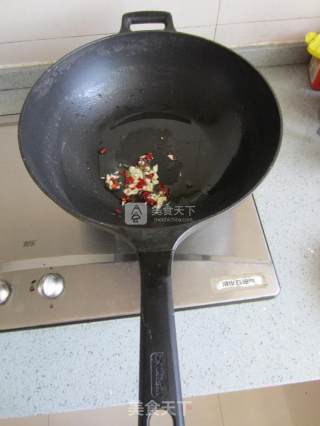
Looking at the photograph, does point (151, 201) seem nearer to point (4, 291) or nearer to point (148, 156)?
point (148, 156)

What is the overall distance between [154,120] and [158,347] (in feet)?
1.45

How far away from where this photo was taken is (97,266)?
21.3 inches

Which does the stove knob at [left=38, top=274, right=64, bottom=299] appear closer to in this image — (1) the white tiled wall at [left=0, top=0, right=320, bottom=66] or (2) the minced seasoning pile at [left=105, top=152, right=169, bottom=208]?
(2) the minced seasoning pile at [left=105, top=152, right=169, bottom=208]

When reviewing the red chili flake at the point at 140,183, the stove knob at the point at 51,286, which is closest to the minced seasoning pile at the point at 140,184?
the red chili flake at the point at 140,183

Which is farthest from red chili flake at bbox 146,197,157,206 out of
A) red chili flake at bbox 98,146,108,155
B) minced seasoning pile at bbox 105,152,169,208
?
red chili flake at bbox 98,146,108,155

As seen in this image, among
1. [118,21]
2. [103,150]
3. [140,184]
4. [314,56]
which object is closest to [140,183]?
[140,184]

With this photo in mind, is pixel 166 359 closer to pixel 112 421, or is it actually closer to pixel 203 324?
pixel 203 324

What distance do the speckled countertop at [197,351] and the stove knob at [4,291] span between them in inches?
2.0

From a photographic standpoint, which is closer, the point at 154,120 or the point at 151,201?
the point at 151,201

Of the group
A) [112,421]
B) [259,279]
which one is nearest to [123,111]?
[259,279]

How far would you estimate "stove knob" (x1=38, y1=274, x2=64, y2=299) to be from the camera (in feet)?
1.68

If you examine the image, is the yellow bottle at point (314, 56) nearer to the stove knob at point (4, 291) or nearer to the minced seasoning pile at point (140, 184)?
the minced seasoning pile at point (140, 184)

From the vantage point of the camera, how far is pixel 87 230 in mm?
580

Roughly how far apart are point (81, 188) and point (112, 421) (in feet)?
2.26
